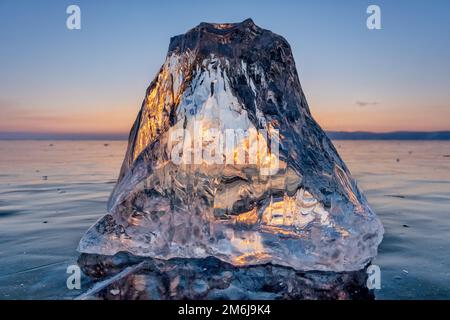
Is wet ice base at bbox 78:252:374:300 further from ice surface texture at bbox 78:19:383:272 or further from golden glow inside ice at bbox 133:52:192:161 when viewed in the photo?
golden glow inside ice at bbox 133:52:192:161

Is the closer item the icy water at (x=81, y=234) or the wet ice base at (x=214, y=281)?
the wet ice base at (x=214, y=281)

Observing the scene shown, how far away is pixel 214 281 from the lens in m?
2.13

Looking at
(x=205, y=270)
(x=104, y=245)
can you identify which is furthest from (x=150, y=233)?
(x=205, y=270)

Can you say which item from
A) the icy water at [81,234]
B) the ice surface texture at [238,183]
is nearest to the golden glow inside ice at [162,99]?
the ice surface texture at [238,183]

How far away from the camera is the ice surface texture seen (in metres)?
2.61

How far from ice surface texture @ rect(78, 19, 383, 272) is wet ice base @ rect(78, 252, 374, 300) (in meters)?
0.12

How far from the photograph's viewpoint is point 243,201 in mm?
2771

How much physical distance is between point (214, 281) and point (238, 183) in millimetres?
865

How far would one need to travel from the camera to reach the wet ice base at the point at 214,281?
1949 millimetres

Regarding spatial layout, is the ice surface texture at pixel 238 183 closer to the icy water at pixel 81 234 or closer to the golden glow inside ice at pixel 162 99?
the golden glow inside ice at pixel 162 99

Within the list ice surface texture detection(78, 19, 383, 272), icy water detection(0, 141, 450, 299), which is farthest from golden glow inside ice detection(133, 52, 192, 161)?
icy water detection(0, 141, 450, 299)

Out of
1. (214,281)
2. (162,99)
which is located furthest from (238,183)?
(162,99)

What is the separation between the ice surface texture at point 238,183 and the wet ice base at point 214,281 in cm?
12

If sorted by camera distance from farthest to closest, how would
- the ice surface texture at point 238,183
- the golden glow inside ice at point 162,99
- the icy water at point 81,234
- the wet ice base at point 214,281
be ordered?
the golden glow inside ice at point 162,99 < the ice surface texture at point 238,183 < the icy water at point 81,234 < the wet ice base at point 214,281
